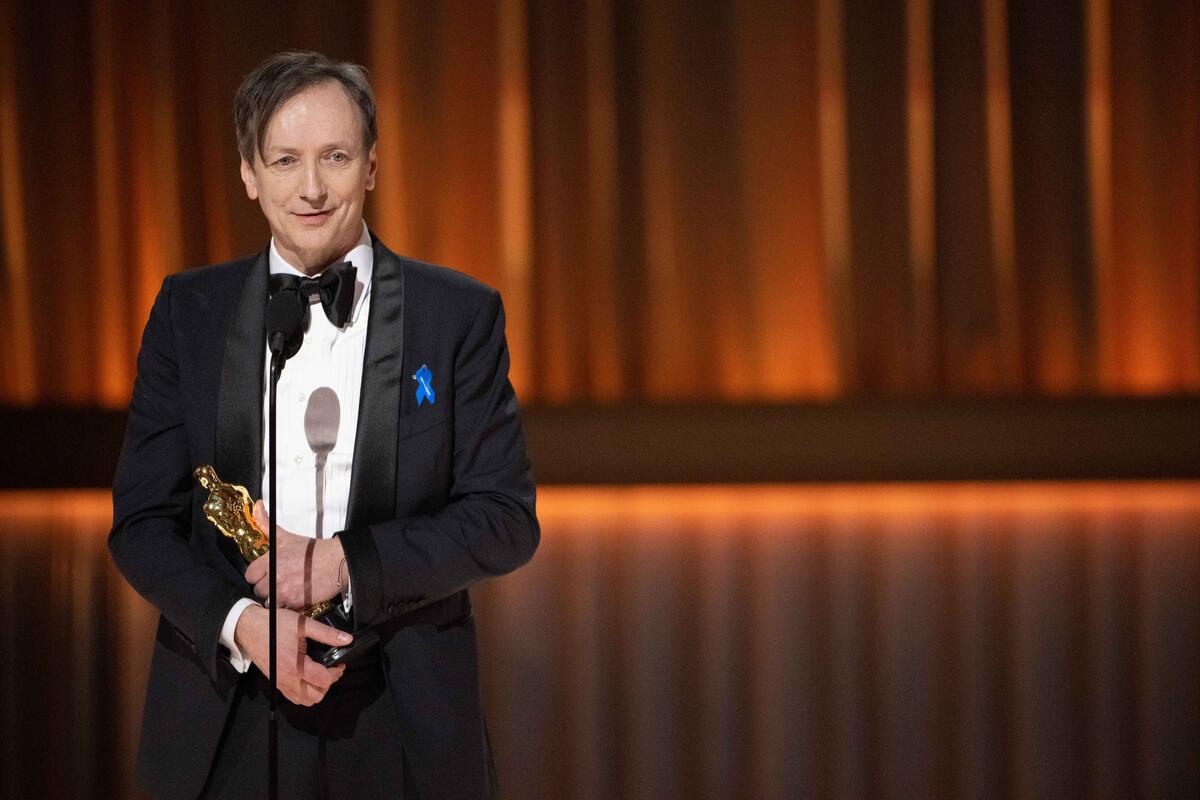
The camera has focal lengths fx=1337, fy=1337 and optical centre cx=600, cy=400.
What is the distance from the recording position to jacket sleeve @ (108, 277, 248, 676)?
1122 mm

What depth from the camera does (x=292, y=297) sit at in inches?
43.5

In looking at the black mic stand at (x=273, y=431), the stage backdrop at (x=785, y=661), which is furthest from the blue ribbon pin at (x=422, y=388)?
the stage backdrop at (x=785, y=661)

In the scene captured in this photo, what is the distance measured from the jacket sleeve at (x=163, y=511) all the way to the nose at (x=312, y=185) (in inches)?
6.7

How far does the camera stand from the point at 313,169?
1135 millimetres

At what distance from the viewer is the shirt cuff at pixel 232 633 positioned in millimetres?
1114

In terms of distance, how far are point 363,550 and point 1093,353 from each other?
18.3 ft

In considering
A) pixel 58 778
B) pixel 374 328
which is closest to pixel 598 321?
pixel 58 778

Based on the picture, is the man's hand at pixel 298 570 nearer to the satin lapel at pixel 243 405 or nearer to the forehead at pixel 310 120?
the satin lapel at pixel 243 405

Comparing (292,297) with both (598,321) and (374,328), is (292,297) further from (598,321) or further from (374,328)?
(598,321)

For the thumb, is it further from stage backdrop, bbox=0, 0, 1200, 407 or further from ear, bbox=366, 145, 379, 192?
stage backdrop, bbox=0, 0, 1200, 407

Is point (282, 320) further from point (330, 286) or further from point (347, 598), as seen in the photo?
point (347, 598)

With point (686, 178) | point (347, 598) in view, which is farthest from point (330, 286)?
point (686, 178)

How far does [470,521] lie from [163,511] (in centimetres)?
28

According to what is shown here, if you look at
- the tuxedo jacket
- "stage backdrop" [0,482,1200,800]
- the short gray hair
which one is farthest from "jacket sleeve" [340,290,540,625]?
"stage backdrop" [0,482,1200,800]
